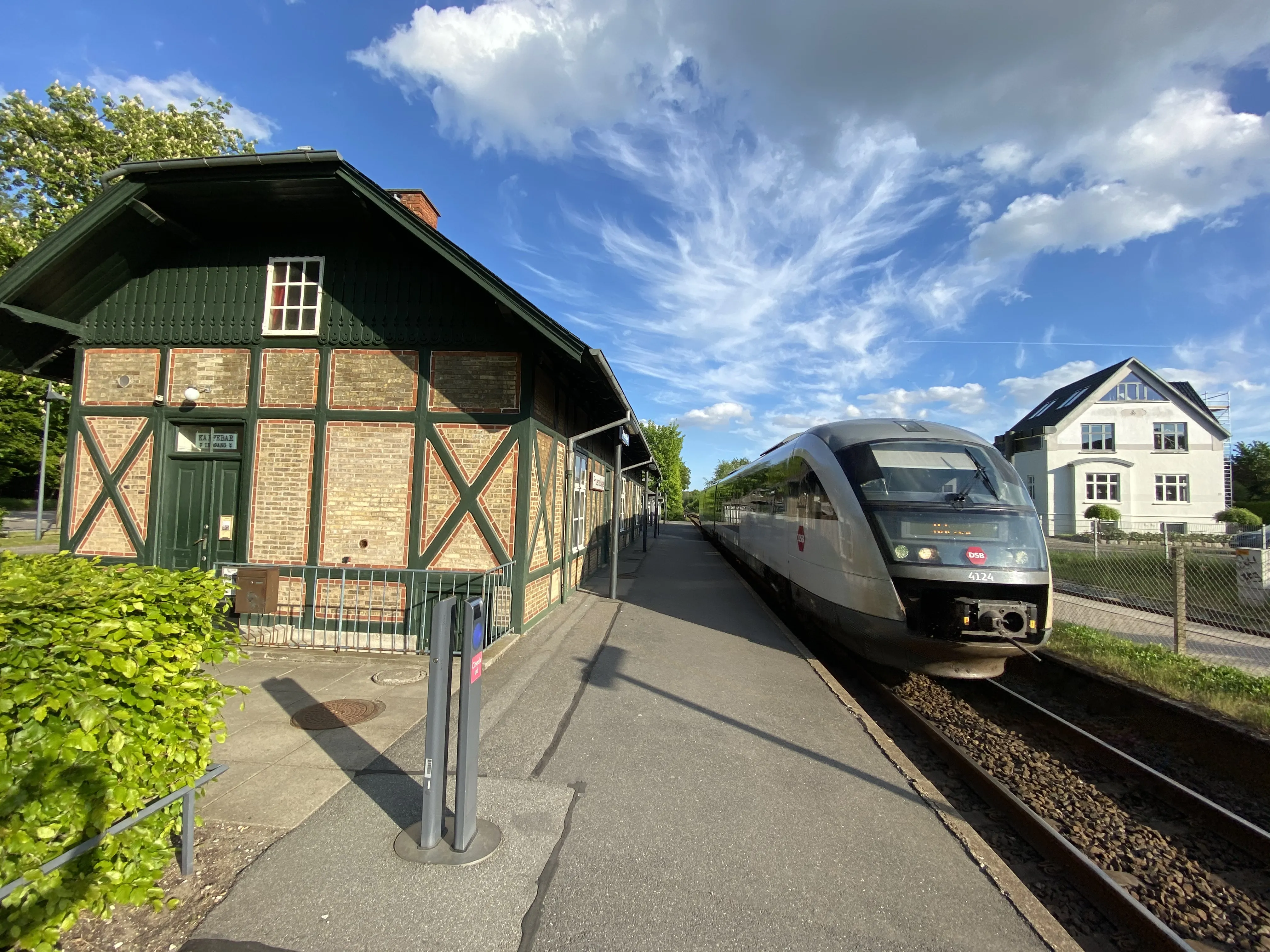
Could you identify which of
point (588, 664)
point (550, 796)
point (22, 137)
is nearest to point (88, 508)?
point (588, 664)

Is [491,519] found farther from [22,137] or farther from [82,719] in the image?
[22,137]

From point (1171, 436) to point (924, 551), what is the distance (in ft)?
132

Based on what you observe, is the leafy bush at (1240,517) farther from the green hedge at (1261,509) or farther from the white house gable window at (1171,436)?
the white house gable window at (1171,436)

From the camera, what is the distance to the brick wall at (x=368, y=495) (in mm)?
7637

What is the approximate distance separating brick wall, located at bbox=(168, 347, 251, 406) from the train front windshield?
25.4 ft

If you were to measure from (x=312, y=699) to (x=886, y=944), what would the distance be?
15.6 ft

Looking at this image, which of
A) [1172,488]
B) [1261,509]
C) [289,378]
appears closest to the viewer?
[289,378]

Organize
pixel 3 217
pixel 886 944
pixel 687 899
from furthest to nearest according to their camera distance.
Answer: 1. pixel 3 217
2. pixel 687 899
3. pixel 886 944

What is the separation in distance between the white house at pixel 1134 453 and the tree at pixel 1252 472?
23520mm

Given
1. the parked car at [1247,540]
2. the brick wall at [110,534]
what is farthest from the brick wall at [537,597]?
the parked car at [1247,540]

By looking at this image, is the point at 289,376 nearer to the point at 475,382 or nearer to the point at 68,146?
the point at 475,382

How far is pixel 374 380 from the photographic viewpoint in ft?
25.6

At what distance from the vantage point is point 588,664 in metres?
6.66

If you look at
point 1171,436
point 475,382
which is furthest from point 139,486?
point 1171,436
